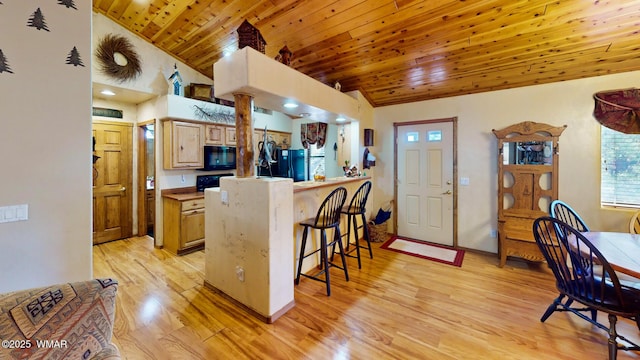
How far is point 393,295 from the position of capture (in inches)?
101

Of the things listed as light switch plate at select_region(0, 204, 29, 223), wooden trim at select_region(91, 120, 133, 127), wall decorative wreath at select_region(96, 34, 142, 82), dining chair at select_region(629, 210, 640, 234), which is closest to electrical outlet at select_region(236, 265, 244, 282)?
light switch plate at select_region(0, 204, 29, 223)

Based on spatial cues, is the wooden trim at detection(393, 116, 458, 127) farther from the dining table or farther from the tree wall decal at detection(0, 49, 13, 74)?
the tree wall decal at detection(0, 49, 13, 74)

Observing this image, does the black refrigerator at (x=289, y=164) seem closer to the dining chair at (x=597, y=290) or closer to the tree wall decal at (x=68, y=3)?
the tree wall decal at (x=68, y=3)

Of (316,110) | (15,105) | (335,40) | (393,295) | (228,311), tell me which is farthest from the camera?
(316,110)

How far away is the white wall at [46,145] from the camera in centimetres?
145

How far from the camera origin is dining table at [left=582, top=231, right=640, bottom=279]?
1572mm

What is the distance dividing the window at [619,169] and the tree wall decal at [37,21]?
5333mm

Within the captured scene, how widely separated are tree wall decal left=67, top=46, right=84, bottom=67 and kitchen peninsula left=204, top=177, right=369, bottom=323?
1297mm

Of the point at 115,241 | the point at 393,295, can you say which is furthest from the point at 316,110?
the point at 115,241

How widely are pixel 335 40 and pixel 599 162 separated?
11.6ft

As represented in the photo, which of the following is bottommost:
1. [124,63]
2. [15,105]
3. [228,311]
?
[228,311]

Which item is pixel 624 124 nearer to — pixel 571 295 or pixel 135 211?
pixel 571 295

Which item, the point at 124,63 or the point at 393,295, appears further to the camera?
the point at 124,63

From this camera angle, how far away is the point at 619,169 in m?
2.94
